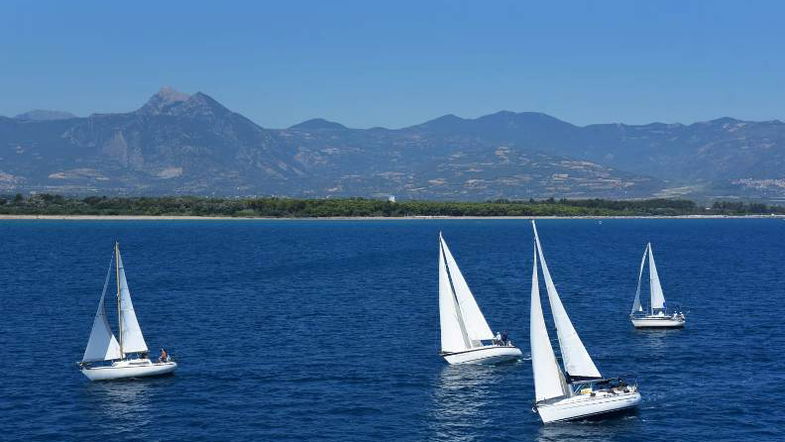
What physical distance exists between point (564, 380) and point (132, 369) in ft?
107

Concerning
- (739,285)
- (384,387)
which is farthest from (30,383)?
(739,285)

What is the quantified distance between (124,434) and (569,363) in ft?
93.5

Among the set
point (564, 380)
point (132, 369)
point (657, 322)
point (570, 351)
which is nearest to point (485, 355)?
point (564, 380)

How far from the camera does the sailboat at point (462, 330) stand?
77.6 m

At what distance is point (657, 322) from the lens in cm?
9612

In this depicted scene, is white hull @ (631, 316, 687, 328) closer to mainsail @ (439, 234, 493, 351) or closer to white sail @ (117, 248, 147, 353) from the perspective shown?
mainsail @ (439, 234, 493, 351)

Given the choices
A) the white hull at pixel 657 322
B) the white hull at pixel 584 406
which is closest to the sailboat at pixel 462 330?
the white hull at pixel 584 406

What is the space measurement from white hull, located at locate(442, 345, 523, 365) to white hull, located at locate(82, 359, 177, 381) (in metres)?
22.0

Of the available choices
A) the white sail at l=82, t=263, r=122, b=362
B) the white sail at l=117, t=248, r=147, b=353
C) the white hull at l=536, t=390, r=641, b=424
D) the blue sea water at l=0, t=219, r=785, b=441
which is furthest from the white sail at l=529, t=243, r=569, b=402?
the white sail at l=82, t=263, r=122, b=362

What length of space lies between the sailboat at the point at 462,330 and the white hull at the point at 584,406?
54.7ft

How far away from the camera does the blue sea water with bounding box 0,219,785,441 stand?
6056 cm

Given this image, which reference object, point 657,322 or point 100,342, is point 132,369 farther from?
point 657,322

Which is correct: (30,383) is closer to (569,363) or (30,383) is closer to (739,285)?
(569,363)

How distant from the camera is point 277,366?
76688 millimetres
